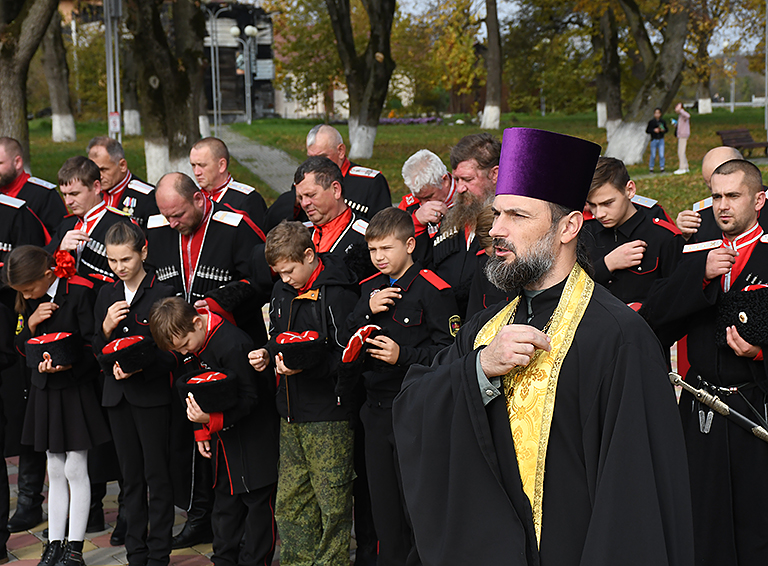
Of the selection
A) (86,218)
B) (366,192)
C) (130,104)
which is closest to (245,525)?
(86,218)

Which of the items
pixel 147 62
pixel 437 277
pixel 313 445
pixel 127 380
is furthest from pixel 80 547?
pixel 147 62

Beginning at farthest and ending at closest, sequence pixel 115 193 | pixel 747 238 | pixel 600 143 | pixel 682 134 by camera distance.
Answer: pixel 600 143 < pixel 682 134 < pixel 115 193 < pixel 747 238

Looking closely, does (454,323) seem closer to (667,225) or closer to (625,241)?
(625,241)

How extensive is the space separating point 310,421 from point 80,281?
72.4 inches

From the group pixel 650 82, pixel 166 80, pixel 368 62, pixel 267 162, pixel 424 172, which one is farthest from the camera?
pixel 267 162

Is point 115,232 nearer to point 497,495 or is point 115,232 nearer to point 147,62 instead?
point 497,495

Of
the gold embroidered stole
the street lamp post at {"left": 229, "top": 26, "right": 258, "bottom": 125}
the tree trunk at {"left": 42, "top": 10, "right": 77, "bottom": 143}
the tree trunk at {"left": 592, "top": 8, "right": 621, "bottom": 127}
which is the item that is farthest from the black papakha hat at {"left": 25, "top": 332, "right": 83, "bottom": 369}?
the street lamp post at {"left": 229, "top": 26, "right": 258, "bottom": 125}

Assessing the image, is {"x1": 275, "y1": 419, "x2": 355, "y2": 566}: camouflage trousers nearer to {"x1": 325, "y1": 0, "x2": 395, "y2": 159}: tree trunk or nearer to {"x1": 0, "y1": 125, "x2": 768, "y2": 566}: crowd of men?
{"x1": 0, "y1": 125, "x2": 768, "y2": 566}: crowd of men

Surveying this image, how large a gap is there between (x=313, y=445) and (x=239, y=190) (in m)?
2.52

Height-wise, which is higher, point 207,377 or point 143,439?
point 207,377

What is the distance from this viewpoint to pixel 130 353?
477 cm

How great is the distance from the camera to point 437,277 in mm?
4668

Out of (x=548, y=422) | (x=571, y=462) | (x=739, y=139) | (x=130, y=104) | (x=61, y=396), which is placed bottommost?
(x=61, y=396)

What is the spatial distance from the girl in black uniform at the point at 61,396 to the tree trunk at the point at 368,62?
17.7 metres
